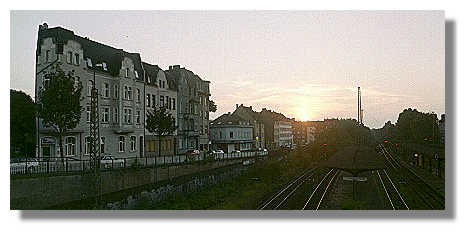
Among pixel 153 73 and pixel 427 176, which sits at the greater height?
pixel 153 73

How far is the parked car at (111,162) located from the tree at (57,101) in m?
1.12

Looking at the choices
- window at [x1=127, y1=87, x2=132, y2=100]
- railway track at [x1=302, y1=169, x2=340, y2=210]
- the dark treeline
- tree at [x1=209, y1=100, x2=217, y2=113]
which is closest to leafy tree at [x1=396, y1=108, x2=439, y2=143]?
the dark treeline

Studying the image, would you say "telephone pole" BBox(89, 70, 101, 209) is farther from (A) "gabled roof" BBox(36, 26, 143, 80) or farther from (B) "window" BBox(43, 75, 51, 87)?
(B) "window" BBox(43, 75, 51, 87)

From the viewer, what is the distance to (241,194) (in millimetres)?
12812

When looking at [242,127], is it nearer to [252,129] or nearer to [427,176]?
[252,129]

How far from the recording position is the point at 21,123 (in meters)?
10.2

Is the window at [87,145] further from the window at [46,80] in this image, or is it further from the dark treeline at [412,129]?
the dark treeline at [412,129]

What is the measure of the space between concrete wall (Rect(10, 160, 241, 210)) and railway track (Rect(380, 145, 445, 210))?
7.99 meters

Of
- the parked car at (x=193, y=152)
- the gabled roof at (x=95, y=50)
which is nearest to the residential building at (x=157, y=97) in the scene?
the gabled roof at (x=95, y=50)

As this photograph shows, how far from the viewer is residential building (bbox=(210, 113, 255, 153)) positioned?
13.2 m

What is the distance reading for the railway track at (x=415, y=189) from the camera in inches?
430

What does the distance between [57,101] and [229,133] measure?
6638 mm

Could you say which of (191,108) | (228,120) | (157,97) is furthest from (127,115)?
(228,120)
